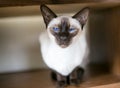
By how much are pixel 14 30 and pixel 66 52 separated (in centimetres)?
42

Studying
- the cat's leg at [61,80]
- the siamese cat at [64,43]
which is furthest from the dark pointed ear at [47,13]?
the cat's leg at [61,80]

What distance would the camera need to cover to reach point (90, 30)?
1.09 m

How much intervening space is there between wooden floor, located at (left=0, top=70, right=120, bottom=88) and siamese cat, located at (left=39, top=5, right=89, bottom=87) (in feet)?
0.16

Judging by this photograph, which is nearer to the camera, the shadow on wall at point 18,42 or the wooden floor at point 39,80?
the wooden floor at point 39,80

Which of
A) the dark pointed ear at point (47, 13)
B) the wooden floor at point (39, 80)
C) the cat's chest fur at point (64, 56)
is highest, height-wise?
the dark pointed ear at point (47, 13)

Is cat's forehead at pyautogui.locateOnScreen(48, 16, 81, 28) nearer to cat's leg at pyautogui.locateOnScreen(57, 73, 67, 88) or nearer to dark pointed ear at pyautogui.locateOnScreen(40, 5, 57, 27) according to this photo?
dark pointed ear at pyautogui.locateOnScreen(40, 5, 57, 27)

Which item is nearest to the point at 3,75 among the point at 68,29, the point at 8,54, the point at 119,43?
the point at 8,54

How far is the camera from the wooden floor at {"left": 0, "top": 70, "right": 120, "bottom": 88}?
733 millimetres

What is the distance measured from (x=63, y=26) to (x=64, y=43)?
0.19ft

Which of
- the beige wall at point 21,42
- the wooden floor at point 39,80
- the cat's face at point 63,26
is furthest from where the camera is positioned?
the beige wall at point 21,42

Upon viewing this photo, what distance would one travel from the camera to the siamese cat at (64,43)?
25.1 inches

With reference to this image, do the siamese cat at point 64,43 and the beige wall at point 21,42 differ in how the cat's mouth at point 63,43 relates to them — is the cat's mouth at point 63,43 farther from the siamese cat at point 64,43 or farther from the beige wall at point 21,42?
the beige wall at point 21,42

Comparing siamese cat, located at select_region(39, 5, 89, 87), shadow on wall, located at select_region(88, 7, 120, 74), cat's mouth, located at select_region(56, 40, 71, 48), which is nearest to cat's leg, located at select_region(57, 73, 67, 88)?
siamese cat, located at select_region(39, 5, 89, 87)

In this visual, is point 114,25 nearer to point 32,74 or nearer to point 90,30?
point 90,30
